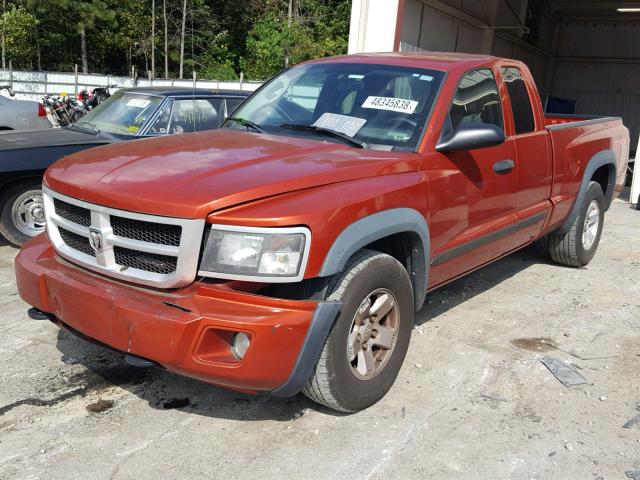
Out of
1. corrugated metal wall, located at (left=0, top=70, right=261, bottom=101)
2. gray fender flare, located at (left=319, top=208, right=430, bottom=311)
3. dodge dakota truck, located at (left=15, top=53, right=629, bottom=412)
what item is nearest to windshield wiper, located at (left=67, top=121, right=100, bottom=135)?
dodge dakota truck, located at (left=15, top=53, right=629, bottom=412)

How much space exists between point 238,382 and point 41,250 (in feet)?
4.79

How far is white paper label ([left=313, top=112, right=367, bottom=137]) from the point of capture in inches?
153

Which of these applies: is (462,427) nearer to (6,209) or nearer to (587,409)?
(587,409)

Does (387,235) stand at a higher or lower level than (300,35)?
lower

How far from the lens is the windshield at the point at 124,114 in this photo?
676 cm

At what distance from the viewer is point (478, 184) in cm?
411

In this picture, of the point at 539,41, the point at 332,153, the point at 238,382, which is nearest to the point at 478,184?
the point at 332,153

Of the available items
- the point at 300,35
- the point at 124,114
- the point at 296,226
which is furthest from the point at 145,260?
the point at 300,35

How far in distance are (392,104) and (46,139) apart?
3.83 m

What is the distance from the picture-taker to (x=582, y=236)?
6.18m

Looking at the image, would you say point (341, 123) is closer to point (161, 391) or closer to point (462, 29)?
point (161, 391)

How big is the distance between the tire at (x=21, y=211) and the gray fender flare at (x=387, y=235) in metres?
3.98

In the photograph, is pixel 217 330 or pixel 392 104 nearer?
pixel 217 330

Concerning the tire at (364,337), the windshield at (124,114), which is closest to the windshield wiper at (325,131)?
the tire at (364,337)
